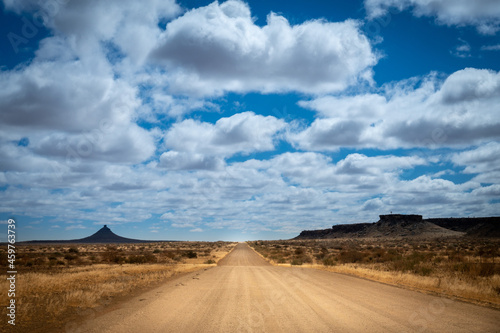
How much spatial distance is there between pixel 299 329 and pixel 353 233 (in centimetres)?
20178

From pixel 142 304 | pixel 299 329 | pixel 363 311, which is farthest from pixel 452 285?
pixel 142 304

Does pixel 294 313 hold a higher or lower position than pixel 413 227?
higher

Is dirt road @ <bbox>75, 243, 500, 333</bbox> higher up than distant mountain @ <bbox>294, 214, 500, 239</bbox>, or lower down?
higher up

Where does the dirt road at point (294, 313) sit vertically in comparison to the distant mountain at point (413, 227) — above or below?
above

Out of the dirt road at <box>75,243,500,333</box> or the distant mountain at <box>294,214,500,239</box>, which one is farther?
the distant mountain at <box>294,214,500,239</box>

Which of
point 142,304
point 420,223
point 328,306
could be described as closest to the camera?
point 328,306

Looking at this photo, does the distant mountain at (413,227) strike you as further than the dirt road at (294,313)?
Yes

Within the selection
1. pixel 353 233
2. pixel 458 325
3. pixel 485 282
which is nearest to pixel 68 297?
pixel 458 325

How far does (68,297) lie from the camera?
42.2 ft

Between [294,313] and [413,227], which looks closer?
[294,313]

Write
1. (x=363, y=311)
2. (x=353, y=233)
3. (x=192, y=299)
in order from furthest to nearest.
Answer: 1. (x=353, y=233)
2. (x=192, y=299)
3. (x=363, y=311)

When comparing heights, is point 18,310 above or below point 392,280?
above

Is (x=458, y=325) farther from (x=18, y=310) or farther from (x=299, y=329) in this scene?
(x=18, y=310)

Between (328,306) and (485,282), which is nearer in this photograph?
(328,306)
